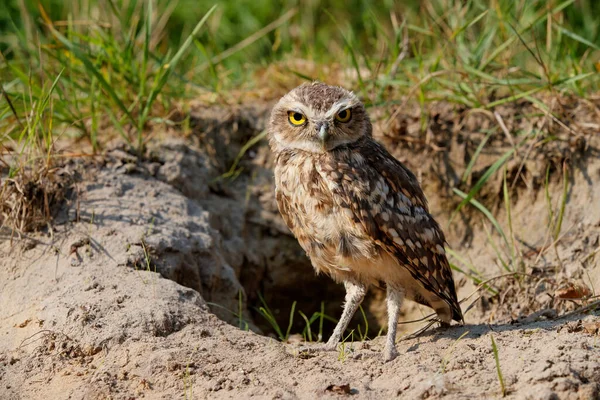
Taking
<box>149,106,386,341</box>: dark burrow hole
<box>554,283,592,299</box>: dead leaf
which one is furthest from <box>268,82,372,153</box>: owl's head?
<box>554,283,592,299</box>: dead leaf

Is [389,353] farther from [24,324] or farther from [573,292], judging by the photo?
[24,324]

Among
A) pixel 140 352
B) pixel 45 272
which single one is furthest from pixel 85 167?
pixel 140 352

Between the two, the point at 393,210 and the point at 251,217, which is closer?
the point at 393,210

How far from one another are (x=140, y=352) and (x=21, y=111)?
227 centimetres

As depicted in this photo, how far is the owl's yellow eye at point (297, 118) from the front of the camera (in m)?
4.38

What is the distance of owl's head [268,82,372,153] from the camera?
169 inches

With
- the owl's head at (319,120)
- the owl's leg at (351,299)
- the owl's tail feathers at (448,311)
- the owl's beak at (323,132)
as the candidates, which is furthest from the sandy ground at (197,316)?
the owl's beak at (323,132)

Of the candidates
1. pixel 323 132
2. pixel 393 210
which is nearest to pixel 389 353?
pixel 393 210

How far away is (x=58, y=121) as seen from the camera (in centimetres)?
525

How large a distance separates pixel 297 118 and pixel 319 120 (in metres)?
0.18

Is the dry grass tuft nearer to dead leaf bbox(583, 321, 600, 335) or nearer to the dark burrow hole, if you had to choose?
the dark burrow hole

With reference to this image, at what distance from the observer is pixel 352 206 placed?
4.09 metres

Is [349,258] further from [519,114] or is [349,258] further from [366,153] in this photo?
[519,114]

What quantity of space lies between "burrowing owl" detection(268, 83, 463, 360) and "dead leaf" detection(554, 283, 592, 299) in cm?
69
